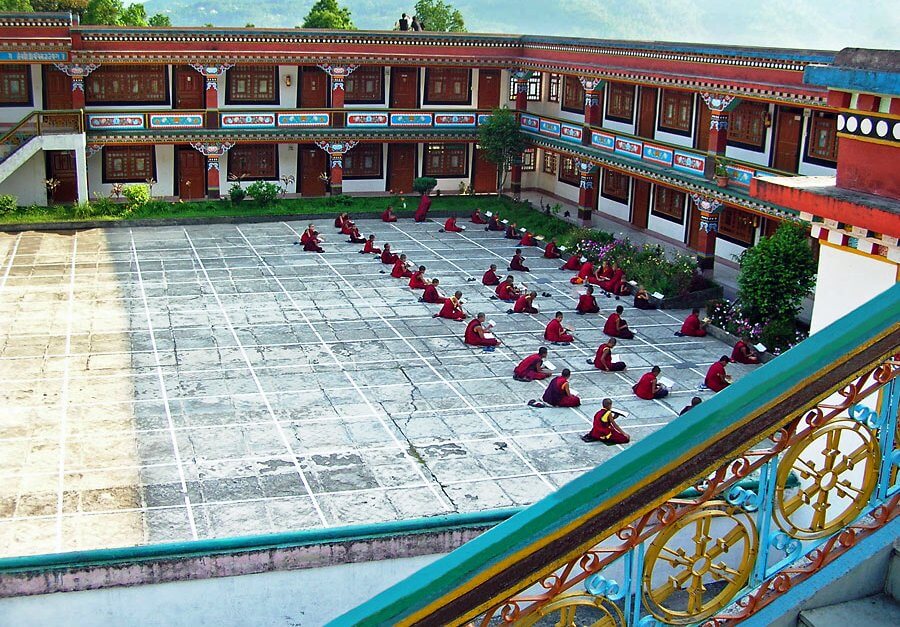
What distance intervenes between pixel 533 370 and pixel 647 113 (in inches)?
577

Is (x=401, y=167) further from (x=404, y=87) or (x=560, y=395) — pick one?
(x=560, y=395)

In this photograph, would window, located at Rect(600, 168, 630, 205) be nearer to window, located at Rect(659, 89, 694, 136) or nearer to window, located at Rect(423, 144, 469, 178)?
window, located at Rect(659, 89, 694, 136)

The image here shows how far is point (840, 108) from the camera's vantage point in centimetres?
611

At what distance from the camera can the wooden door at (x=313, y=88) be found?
34938 mm

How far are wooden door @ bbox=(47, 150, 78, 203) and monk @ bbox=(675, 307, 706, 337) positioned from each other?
748 inches

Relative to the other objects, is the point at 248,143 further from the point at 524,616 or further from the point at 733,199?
the point at 524,616

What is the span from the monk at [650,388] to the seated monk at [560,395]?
47.0 inches

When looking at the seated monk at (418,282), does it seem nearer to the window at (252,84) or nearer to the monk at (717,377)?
the monk at (717,377)

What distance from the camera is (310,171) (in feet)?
117

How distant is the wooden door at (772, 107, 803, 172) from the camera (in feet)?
80.7

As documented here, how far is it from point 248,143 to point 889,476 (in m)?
32.0

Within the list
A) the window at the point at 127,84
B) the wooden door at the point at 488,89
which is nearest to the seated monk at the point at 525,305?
the wooden door at the point at 488,89

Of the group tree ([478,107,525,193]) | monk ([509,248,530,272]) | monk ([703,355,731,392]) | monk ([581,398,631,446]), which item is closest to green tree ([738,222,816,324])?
monk ([703,355,731,392])

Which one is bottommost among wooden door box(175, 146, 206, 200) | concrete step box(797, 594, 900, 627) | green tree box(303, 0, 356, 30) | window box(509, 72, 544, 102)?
wooden door box(175, 146, 206, 200)
